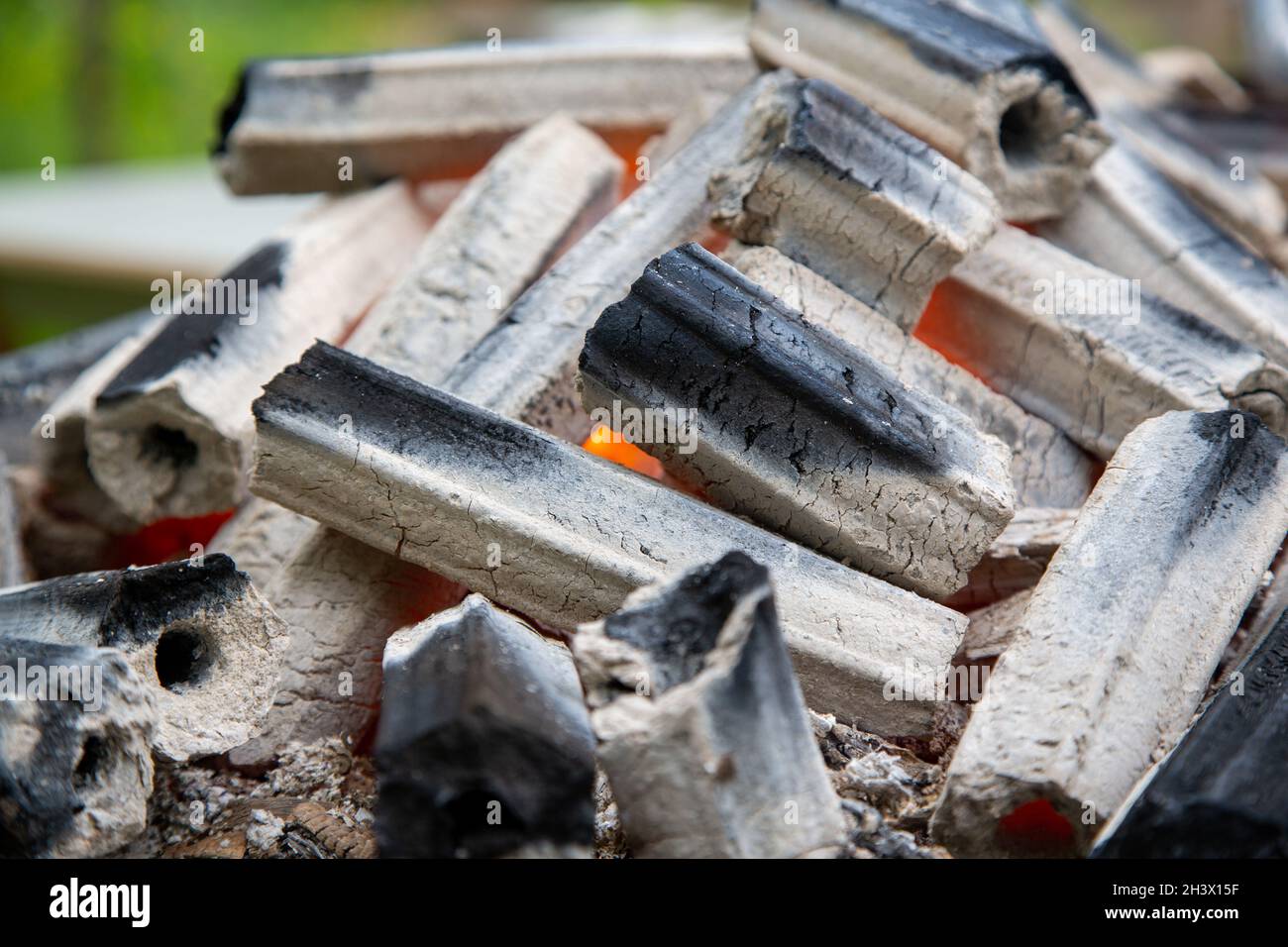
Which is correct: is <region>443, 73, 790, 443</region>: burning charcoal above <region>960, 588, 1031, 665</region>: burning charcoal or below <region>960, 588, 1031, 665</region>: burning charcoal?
above

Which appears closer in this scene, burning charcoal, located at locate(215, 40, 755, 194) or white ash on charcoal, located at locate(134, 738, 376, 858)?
white ash on charcoal, located at locate(134, 738, 376, 858)

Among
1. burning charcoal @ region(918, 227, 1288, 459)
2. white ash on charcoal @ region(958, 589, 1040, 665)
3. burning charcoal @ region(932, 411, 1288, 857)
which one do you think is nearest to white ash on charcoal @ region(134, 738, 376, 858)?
burning charcoal @ region(932, 411, 1288, 857)

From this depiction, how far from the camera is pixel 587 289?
2.13m

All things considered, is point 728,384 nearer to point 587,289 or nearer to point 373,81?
point 587,289

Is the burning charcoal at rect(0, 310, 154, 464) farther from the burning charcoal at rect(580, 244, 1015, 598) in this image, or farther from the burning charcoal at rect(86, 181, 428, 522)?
the burning charcoal at rect(580, 244, 1015, 598)

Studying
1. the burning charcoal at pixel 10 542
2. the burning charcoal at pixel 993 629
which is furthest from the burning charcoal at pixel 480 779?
the burning charcoal at pixel 10 542

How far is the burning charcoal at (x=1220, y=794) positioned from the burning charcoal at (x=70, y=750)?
1.09 metres

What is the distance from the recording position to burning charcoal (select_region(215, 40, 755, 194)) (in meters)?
2.80

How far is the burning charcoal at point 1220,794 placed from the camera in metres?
1.33

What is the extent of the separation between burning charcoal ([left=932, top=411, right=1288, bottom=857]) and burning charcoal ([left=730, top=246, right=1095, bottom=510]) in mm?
309

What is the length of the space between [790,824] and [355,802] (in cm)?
69

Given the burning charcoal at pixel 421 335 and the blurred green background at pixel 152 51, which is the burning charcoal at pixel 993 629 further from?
the blurred green background at pixel 152 51

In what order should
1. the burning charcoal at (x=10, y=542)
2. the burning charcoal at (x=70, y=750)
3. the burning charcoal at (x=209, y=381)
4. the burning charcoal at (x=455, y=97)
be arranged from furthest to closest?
the burning charcoal at (x=455, y=97), the burning charcoal at (x=10, y=542), the burning charcoal at (x=209, y=381), the burning charcoal at (x=70, y=750)
